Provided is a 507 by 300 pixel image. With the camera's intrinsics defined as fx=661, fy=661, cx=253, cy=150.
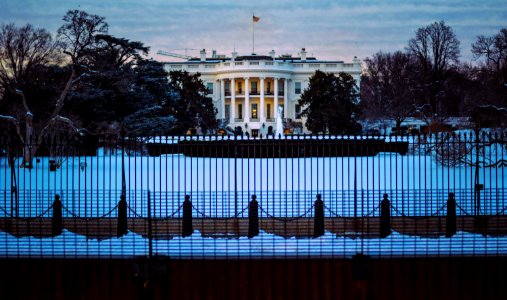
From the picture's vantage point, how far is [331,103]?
45.8m

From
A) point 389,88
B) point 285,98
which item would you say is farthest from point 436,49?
point 285,98

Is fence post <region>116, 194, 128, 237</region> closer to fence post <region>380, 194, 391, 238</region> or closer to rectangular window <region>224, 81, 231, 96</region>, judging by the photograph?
fence post <region>380, 194, 391, 238</region>

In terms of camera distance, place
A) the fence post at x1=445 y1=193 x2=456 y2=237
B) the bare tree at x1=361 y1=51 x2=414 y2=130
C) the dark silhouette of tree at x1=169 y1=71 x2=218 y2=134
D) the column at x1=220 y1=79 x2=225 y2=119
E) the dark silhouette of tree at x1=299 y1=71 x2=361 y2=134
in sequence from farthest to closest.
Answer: the column at x1=220 y1=79 x2=225 y2=119
the bare tree at x1=361 y1=51 x2=414 y2=130
the dark silhouette of tree at x1=169 y1=71 x2=218 y2=134
the dark silhouette of tree at x1=299 y1=71 x2=361 y2=134
the fence post at x1=445 y1=193 x2=456 y2=237

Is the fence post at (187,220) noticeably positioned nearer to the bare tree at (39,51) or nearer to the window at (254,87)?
the bare tree at (39,51)

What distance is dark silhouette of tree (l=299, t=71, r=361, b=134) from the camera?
44.7 m

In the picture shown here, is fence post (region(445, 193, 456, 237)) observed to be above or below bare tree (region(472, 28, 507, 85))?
below

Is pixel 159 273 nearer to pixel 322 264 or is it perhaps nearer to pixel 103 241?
pixel 322 264

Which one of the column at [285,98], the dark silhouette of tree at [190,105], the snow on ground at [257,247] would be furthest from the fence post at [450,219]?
the column at [285,98]

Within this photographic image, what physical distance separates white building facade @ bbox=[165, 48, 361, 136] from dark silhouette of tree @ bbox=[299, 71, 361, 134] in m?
26.6

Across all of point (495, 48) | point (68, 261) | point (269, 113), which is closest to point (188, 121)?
point (495, 48)

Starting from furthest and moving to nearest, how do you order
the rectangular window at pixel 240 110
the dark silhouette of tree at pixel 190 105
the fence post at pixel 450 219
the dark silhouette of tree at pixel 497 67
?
the rectangular window at pixel 240 110
the dark silhouette of tree at pixel 190 105
the dark silhouette of tree at pixel 497 67
the fence post at pixel 450 219

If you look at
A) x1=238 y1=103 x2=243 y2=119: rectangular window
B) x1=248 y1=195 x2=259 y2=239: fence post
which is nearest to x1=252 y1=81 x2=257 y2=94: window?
x1=238 y1=103 x2=243 y2=119: rectangular window

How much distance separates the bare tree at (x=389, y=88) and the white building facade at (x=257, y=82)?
7.48m

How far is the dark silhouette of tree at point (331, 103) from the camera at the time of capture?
4469cm
